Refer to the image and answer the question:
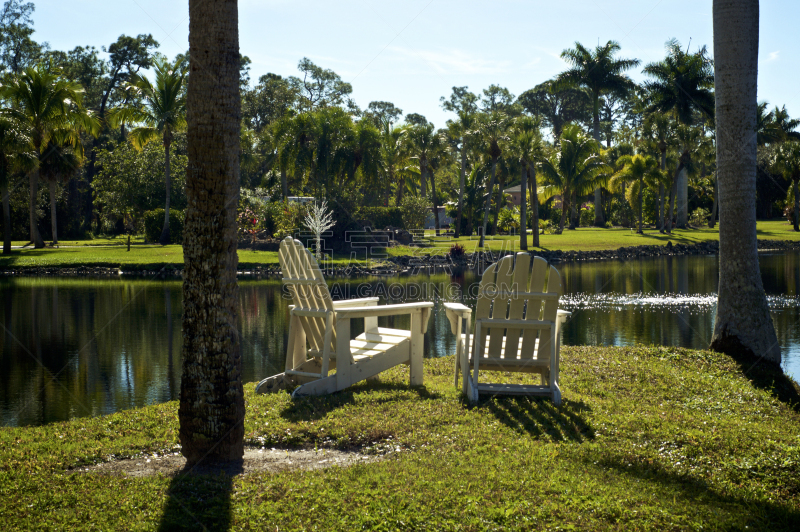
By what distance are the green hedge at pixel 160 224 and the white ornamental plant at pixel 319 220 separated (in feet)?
25.6

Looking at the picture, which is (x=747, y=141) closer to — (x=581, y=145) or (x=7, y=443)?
(x=7, y=443)

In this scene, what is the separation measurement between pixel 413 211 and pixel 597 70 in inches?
745

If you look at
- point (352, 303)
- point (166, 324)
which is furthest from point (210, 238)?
point (166, 324)

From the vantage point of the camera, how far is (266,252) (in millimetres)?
32250

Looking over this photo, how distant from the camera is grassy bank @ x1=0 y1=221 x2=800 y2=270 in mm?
27297

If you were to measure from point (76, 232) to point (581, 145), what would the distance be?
113ft

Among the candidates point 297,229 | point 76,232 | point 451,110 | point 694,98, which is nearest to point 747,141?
point 297,229

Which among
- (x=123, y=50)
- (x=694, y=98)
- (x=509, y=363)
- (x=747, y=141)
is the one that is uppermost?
(x=123, y=50)

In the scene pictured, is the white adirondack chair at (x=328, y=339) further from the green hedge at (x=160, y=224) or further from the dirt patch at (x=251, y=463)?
the green hedge at (x=160, y=224)

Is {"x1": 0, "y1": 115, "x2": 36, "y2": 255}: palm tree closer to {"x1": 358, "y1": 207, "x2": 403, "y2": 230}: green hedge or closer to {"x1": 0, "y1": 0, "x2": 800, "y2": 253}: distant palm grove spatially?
{"x1": 0, "y1": 0, "x2": 800, "y2": 253}: distant palm grove

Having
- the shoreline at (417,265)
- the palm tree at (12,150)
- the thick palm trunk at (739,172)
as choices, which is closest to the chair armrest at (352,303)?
the thick palm trunk at (739,172)

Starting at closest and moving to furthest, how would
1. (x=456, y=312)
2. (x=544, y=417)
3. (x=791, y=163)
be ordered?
(x=544, y=417) < (x=456, y=312) < (x=791, y=163)

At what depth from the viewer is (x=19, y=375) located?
8820 mm

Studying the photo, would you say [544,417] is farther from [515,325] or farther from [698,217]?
[698,217]
